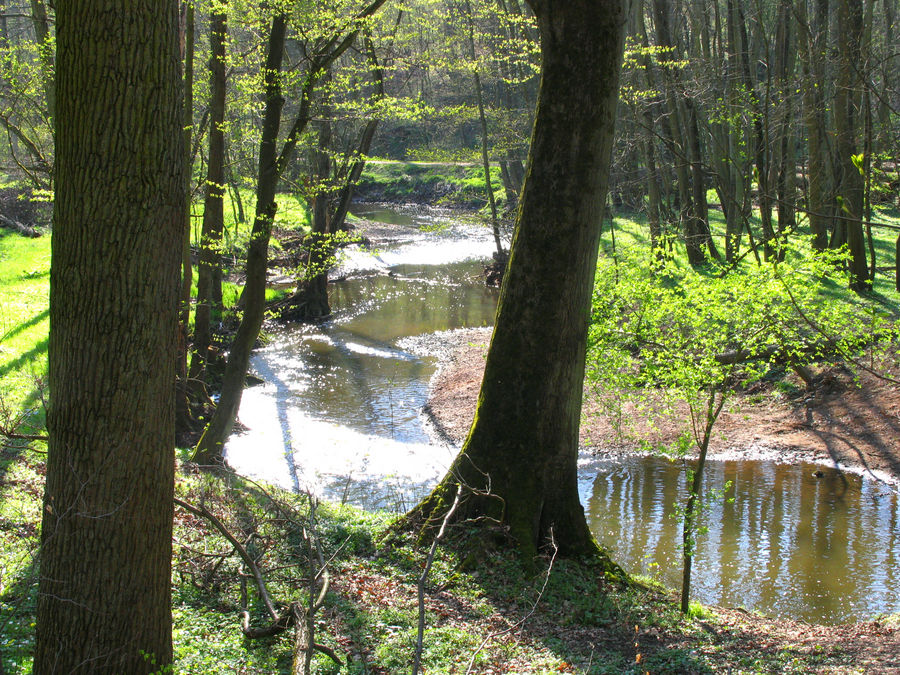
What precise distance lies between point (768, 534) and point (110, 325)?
8547mm

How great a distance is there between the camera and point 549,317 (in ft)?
21.3

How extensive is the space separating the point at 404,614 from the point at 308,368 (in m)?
11.8

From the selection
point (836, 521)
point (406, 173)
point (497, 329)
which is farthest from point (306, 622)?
point (406, 173)

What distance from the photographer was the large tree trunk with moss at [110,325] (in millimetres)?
3344

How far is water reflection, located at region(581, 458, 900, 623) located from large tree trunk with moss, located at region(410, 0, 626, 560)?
2227mm

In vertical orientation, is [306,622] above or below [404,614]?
above

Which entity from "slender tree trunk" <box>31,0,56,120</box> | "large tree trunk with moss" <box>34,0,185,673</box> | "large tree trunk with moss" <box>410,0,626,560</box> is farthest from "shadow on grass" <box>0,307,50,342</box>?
"large tree trunk with moss" <box>34,0,185,673</box>

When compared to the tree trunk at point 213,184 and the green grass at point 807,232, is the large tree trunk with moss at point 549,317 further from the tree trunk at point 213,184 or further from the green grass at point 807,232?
A: the tree trunk at point 213,184

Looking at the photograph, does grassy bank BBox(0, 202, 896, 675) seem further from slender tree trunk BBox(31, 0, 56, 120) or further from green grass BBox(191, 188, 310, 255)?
green grass BBox(191, 188, 310, 255)

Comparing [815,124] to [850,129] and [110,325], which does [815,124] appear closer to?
[850,129]

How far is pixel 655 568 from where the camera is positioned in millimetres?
8250

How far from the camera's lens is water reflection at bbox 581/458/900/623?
7656 millimetres

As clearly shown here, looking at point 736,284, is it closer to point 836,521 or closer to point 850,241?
point 836,521

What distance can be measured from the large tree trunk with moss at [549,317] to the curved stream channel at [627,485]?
1936 millimetres
